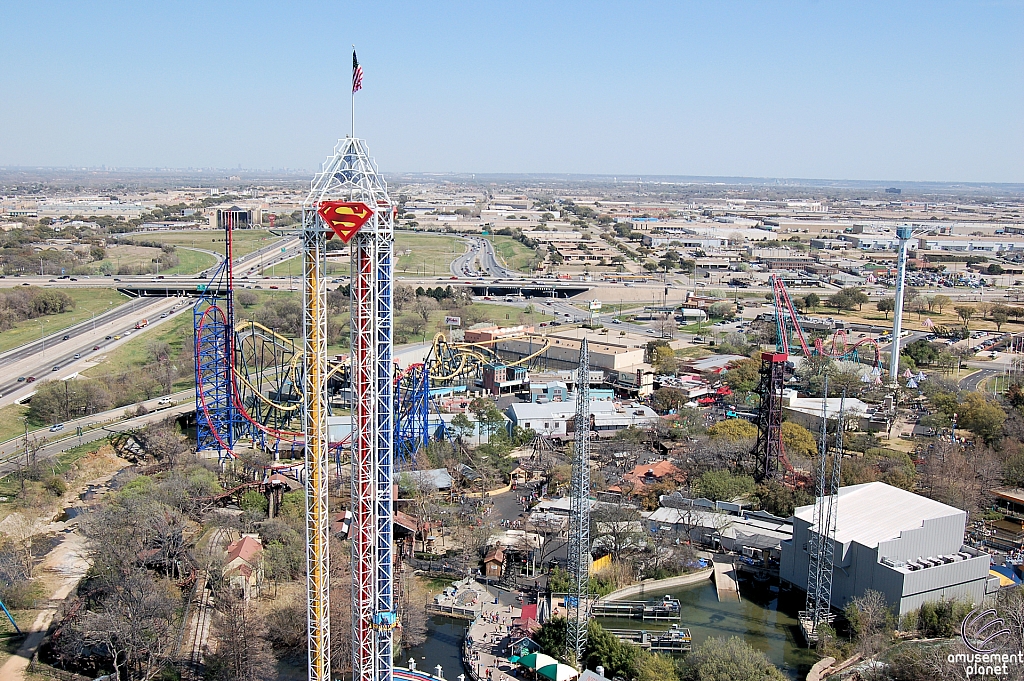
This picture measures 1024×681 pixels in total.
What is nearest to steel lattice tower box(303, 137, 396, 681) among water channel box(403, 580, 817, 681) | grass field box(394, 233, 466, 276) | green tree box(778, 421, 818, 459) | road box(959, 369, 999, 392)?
water channel box(403, 580, 817, 681)

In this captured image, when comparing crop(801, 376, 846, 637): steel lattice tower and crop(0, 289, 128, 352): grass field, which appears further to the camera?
crop(0, 289, 128, 352): grass field

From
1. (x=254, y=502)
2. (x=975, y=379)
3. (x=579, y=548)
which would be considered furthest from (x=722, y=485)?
(x=975, y=379)

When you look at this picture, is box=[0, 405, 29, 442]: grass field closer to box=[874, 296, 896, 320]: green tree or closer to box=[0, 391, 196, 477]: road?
box=[0, 391, 196, 477]: road

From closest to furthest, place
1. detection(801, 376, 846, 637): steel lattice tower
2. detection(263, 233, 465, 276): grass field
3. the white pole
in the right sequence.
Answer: detection(801, 376, 846, 637): steel lattice tower < the white pole < detection(263, 233, 465, 276): grass field

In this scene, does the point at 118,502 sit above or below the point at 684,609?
above

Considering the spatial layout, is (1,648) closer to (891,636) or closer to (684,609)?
(684,609)

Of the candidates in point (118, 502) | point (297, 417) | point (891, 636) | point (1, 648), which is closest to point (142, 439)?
point (297, 417)

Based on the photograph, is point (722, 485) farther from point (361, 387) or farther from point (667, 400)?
point (361, 387)
